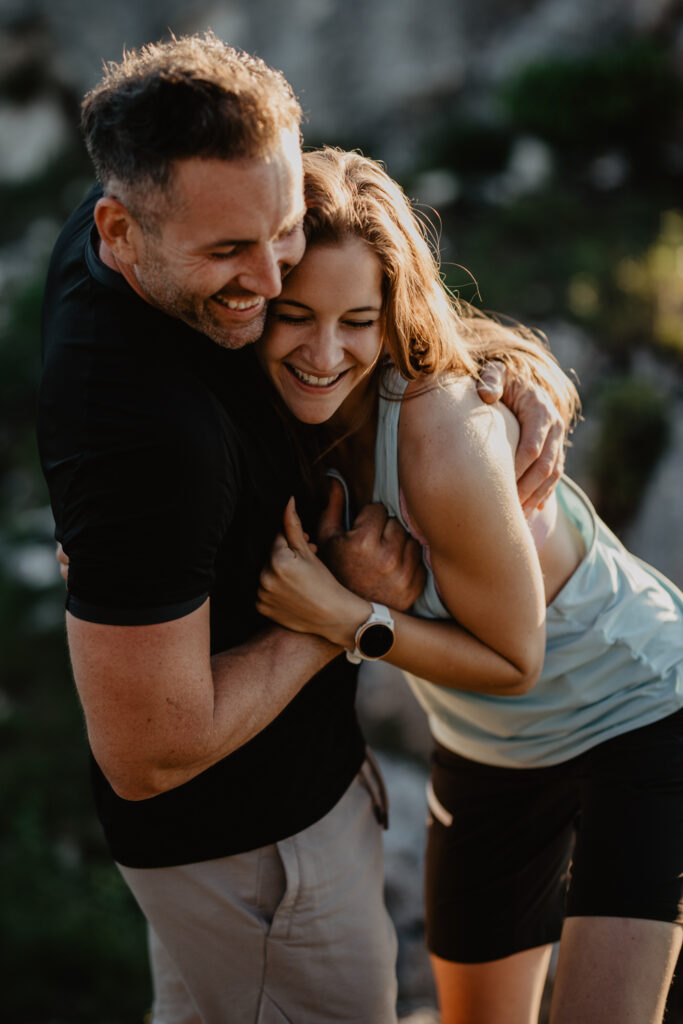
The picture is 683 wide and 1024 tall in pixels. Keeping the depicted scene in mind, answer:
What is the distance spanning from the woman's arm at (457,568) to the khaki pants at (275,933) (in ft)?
1.96

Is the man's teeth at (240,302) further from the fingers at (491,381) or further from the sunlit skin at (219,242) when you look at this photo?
the fingers at (491,381)

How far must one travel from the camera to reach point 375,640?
226 centimetres

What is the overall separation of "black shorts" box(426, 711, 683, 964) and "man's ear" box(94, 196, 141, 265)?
1833mm

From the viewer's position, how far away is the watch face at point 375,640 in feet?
7.38

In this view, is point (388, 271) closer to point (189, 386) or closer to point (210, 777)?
point (189, 386)

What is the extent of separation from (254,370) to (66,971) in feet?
11.3

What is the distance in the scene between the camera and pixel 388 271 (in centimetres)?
218

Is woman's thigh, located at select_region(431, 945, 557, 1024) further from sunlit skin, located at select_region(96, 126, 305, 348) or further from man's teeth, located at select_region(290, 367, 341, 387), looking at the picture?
sunlit skin, located at select_region(96, 126, 305, 348)

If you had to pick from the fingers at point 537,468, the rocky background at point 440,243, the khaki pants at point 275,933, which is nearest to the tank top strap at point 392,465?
the fingers at point 537,468

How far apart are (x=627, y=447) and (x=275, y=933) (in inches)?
166

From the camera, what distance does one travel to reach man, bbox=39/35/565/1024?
1753mm

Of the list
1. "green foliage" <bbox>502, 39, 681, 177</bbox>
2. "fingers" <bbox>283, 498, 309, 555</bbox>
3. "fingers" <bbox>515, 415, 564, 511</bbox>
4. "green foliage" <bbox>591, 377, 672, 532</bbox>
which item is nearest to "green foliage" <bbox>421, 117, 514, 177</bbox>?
"green foliage" <bbox>502, 39, 681, 177</bbox>

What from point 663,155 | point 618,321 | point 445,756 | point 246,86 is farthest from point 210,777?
point 663,155

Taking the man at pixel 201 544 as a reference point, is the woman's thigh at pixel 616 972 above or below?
below
